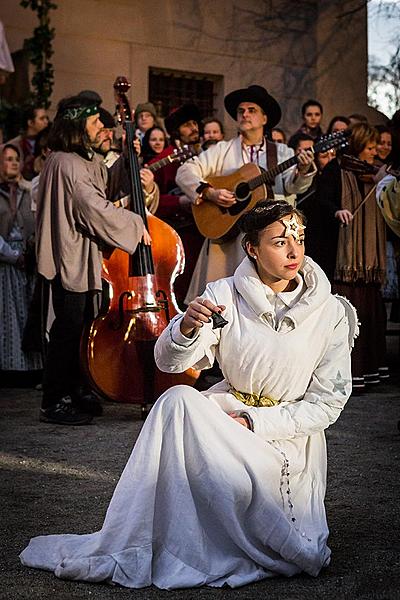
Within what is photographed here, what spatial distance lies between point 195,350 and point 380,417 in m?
3.23

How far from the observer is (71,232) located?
6363mm

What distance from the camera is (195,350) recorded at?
3.59 metres

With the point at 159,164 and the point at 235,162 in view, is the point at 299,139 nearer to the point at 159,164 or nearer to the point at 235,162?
the point at 235,162

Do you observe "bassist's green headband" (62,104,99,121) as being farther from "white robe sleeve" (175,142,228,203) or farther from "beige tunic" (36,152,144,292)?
"white robe sleeve" (175,142,228,203)

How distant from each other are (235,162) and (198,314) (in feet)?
13.4

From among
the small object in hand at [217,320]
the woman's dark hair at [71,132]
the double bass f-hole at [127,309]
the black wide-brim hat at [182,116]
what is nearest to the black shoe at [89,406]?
the double bass f-hole at [127,309]

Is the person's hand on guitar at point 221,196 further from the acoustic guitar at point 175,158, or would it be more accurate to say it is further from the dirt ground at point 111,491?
the dirt ground at point 111,491

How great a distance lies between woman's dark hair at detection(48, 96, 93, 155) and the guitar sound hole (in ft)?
3.95

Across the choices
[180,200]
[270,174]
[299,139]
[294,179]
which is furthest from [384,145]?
[270,174]

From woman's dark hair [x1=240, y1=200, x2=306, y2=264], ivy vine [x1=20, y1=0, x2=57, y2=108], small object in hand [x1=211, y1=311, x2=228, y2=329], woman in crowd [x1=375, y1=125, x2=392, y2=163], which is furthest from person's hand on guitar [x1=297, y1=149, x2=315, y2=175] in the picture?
ivy vine [x1=20, y1=0, x2=57, y2=108]

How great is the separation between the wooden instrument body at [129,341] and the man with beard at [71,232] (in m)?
0.19

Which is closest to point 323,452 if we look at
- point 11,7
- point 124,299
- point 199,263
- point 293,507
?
point 293,507

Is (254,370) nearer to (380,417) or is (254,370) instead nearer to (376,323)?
(380,417)

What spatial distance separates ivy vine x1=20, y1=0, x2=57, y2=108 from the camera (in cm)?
1168
